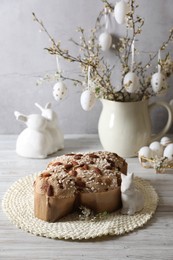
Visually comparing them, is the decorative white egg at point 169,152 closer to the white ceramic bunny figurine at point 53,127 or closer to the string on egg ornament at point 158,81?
the string on egg ornament at point 158,81

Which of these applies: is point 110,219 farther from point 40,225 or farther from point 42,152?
point 42,152

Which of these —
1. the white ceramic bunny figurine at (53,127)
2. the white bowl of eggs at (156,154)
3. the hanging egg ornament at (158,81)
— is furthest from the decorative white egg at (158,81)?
the white ceramic bunny figurine at (53,127)

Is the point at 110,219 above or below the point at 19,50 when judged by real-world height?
below

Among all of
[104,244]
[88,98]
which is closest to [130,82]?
[88,98]

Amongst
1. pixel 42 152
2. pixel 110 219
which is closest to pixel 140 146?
pixel 42 152

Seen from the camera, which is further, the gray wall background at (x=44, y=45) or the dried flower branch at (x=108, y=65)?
Answer: the gray wall background at (x=44, y=45)

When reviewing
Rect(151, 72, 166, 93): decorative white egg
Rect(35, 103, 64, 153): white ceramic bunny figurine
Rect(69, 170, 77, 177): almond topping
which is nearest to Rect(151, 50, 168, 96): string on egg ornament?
Rect(151, 72, 166, 93): decorative white egg

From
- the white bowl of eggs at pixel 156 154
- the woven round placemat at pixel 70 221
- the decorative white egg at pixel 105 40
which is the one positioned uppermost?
the decorative white egg at pixel 105 40
